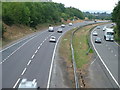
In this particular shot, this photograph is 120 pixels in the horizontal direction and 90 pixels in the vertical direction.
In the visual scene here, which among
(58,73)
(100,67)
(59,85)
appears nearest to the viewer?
(59,85)

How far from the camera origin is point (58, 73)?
2839cm

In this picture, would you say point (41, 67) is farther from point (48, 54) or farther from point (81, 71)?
point (48, 54)

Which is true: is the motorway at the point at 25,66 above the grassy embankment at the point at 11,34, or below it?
below

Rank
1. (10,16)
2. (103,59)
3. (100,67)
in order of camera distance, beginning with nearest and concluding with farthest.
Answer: (100,67) < (103,59) < (10,16)

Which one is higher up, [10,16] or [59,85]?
[10,16]

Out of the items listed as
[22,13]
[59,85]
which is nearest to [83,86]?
[59,85]

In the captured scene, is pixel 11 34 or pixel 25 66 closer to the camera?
pixel 25 66

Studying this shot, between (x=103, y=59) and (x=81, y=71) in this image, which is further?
(x=103, y=59)

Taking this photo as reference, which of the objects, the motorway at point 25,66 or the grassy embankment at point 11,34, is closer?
the motorway at point 25,66

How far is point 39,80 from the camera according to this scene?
2486 cm

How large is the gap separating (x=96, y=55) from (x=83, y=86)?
16605 millimetres

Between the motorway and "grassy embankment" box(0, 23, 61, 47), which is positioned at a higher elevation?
"grassy embankment" box(0, 23, 61, 47)

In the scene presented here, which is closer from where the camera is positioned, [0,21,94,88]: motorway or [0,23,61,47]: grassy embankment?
[0,21,94,88]: motorway

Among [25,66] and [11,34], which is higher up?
[11,34]
